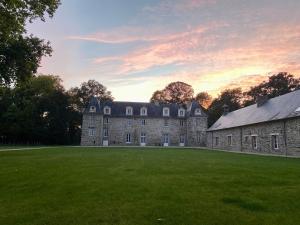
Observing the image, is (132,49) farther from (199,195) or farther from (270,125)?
(199,195)

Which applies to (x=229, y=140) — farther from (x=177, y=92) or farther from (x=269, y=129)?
(x=177, y=92)

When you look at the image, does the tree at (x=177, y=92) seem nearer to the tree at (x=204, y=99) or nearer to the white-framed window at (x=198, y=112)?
the tree at (x=204, y=99)

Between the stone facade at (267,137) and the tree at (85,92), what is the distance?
31.3m

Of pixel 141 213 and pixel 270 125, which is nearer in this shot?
pixel 141 213

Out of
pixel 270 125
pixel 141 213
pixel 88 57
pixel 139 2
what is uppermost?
pixel 139 2

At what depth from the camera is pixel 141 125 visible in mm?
48562

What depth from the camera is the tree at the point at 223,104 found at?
56688 mm

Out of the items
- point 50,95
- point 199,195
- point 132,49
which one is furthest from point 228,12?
point 50,95

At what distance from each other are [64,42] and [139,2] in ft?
22.1

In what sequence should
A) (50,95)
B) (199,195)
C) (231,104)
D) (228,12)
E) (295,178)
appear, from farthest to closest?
(231,104), (50,95), (228,12), (295,178), (199,195)

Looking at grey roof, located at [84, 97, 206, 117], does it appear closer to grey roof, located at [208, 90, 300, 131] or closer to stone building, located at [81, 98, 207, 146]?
stone building, located at [81, 98, 207, 146]

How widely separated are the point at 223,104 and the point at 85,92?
90.7 feet

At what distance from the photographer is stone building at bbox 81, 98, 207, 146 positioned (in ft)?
153

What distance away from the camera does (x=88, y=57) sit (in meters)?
22.7
